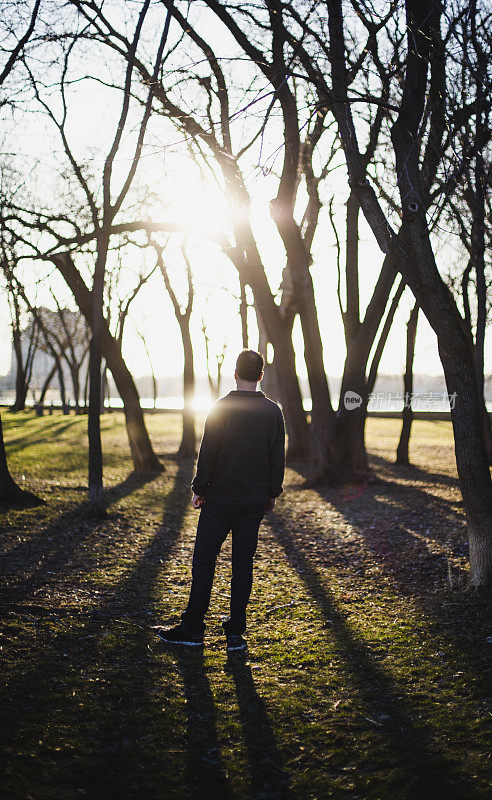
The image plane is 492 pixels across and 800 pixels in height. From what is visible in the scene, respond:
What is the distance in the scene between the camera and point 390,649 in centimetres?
433

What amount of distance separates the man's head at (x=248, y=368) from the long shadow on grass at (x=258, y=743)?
A: 6.57ft

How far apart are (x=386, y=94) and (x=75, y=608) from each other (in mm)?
6637

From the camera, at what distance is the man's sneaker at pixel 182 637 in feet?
14.2

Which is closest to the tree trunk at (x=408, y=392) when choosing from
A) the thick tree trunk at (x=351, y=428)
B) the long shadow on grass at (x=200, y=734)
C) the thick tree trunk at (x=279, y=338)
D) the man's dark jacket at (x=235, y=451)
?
the thick tree trunk at (x=279, y=338)

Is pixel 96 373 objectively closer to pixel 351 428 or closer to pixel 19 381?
pixel 351 428

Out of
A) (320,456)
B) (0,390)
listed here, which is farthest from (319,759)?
(0,390)

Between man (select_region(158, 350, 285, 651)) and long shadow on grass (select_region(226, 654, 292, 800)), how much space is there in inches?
18.0

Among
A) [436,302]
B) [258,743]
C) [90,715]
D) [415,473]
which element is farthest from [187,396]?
[258,743]

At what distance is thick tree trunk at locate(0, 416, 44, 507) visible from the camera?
887cm

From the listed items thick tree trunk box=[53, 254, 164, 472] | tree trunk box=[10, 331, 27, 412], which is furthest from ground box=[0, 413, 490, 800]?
tree trunk box=[10, 331, 27, 412]

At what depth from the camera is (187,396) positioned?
1880 cm

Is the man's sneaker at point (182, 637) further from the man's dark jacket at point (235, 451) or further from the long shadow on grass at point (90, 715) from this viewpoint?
the man's dark jacket at point (235, 451)

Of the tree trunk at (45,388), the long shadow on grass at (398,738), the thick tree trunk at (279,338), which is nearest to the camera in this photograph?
the long shadow on grass at (398,738)

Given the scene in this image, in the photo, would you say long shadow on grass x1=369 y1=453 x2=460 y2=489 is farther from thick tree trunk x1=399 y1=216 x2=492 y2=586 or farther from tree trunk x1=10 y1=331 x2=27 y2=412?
tree trunk x1=10 y1=331 x2=27 y2=412
